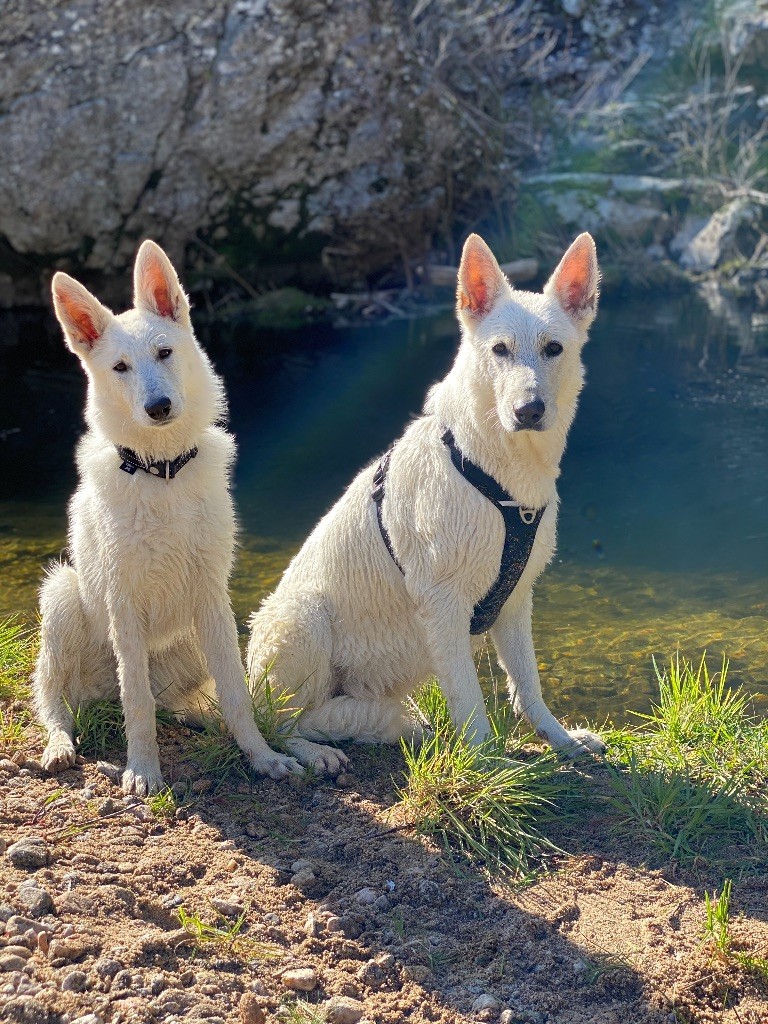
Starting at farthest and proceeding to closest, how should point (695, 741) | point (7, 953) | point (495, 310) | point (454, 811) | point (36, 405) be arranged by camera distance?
point (36, 405)
point (695, 741)
point (495, 310)
point (454, 811)
point (7, 953)

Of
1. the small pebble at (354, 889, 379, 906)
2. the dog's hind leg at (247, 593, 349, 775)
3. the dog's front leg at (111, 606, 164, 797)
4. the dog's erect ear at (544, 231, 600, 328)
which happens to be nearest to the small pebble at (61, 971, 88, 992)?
the small pebble at (354, 889, 379, 906)

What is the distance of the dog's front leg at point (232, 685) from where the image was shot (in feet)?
14.8

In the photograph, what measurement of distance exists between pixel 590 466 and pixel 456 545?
5.65 metres

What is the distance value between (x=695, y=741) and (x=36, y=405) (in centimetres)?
905

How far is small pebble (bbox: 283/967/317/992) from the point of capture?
3.20 metres

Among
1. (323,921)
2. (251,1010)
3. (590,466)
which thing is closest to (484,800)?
(323,921)

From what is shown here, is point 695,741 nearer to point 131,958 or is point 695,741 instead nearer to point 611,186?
point 131,958

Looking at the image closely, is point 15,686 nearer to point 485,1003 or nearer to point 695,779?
point 485,1003

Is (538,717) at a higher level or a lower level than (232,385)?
lower

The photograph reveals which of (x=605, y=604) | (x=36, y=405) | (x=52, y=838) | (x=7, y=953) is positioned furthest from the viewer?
(x=36, y=405)

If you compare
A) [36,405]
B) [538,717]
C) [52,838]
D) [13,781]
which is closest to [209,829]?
[52,838]

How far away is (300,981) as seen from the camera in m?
3.20

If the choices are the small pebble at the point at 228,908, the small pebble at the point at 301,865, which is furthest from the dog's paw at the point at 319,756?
the small pebble at the point at 228,908

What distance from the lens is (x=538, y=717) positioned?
16.0 ft
